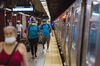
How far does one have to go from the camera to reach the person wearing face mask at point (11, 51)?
13.8 feet

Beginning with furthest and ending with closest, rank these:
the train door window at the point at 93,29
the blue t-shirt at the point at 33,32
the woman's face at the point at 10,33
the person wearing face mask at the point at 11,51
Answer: the blue t-shirt at the point at 33,32 → the woman's face at the point at 10,33 → the person wearing face mask at the point at 11,51 → the train door window at the point at 93,29

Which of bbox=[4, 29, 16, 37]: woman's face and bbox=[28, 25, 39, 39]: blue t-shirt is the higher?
bbox=[4, 29, 16, 37]: woman's face

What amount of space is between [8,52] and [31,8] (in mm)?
14289

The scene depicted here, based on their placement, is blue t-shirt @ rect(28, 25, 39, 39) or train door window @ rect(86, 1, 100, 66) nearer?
train door window @ rect(86, 1, 100, 66)

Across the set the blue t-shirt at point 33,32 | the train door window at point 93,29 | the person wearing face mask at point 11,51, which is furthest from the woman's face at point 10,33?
the blue t-shirt at point 33,32

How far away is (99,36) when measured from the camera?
3.16 m

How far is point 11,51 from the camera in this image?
4.32 meters

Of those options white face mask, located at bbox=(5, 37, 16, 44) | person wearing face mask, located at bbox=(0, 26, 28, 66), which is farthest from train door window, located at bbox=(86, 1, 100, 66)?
white face mask, located at bbox=(5, 37, 16, 44)

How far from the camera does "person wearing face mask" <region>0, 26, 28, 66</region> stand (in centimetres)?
422

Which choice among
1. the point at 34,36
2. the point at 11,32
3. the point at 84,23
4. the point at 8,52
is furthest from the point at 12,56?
the point at 34,36

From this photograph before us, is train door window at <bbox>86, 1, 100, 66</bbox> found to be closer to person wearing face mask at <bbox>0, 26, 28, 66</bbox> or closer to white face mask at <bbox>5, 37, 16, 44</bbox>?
person wearing face mask at <bbox>0, 26, 28, 66</bbox>

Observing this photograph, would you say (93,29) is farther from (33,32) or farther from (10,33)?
(33,32)

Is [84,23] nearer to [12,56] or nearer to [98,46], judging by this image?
[12,56]

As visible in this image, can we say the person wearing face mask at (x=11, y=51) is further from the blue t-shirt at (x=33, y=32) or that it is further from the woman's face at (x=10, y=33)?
the blue t-shirt at (x=33, y=32)
